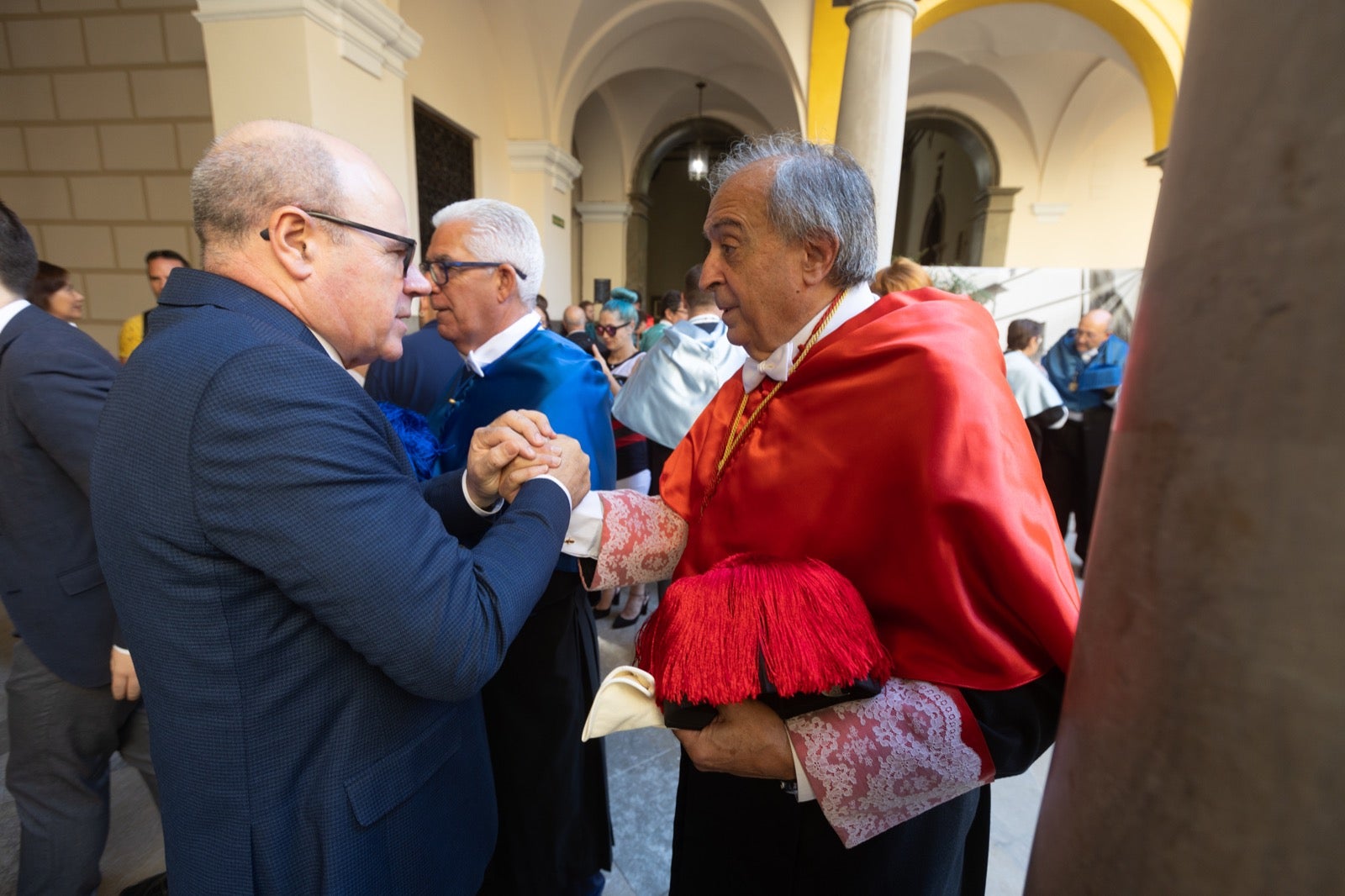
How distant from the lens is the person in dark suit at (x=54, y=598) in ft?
4.99

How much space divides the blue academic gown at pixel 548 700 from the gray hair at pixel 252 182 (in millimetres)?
862

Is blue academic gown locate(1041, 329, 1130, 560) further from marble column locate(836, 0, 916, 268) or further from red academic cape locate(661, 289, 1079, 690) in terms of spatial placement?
red academic cape locate(661, 289, 1079, 690)

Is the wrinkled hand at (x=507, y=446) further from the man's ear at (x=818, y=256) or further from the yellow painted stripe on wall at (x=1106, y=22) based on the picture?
the yellow painted stripe on wall at (x=1106, y=22)

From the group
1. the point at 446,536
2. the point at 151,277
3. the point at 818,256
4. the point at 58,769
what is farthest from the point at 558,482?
the point at 151,277

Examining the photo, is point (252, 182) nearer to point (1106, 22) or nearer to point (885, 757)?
point (885, 757)

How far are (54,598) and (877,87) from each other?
18.6 feet

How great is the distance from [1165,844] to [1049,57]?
14395 mm

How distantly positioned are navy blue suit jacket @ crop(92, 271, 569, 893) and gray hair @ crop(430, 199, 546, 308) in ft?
3.20

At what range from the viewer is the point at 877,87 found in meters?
4.91

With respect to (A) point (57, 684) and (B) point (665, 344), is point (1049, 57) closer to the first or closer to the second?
(B) point (665, 344)

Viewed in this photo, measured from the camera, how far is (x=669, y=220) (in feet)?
73.7

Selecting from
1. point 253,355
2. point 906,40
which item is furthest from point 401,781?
point 906,40

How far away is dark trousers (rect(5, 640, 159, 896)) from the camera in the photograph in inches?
65.9

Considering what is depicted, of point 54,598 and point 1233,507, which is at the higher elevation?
point 1233,507
